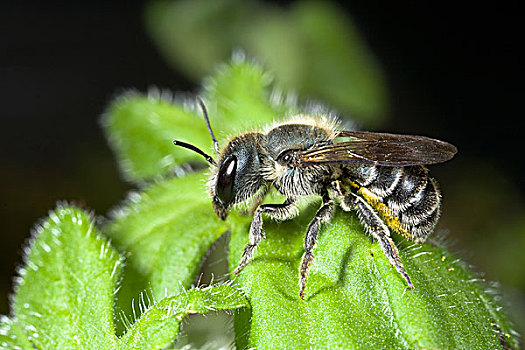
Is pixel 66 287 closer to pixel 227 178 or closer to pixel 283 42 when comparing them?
pixel 227 178

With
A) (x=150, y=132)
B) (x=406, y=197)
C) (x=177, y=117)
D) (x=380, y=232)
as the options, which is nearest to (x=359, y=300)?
(x=380, y=232)

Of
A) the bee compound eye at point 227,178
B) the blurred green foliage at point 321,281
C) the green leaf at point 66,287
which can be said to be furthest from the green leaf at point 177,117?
the green leaf at point 66,287

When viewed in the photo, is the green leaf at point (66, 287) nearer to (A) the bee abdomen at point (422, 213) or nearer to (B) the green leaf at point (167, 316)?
(B) the green leaf at point (167, 316)

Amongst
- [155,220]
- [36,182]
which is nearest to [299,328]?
[155,220]

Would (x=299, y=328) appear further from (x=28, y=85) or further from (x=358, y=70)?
(x=28, y=85)

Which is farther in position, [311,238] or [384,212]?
[384,212]

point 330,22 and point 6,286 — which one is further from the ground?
point 330,22
